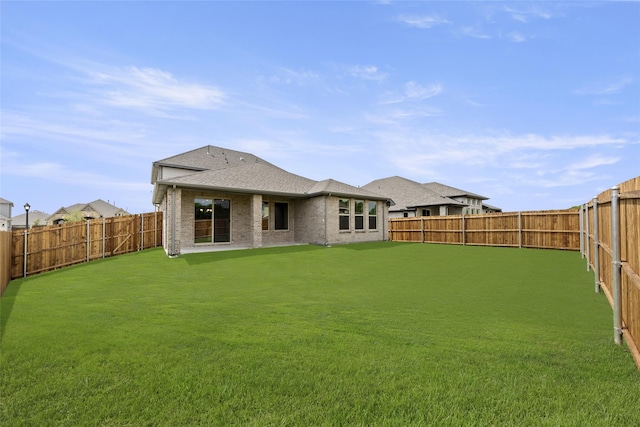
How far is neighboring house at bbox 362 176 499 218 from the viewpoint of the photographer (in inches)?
1248

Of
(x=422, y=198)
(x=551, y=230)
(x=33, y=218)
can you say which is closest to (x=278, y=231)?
(x=551, y=230)

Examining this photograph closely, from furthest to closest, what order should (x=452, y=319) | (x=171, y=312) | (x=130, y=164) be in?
(x=130, y=164), (x=171, y=312), (x=452, y=319)

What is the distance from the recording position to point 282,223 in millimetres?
18141

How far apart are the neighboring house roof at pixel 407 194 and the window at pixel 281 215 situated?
18654 millimetres

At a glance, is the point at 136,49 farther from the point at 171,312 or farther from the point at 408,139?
the point at 408,139

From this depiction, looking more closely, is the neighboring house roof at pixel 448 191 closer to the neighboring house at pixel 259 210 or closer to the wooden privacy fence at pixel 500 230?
the wooden privacy fence at pixel 500 230

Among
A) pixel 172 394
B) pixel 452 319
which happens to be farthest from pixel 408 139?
pixel 172 394

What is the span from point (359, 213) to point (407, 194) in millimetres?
18372

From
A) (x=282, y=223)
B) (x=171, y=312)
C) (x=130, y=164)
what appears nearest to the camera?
(x=171, y=312)

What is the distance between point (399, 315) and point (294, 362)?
2229 mm

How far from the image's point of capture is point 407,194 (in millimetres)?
35469

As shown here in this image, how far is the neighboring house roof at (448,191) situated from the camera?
38656 mm

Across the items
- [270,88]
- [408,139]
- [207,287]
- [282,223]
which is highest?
[270,88]

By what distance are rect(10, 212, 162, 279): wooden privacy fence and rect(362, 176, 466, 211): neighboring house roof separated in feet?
83.9
